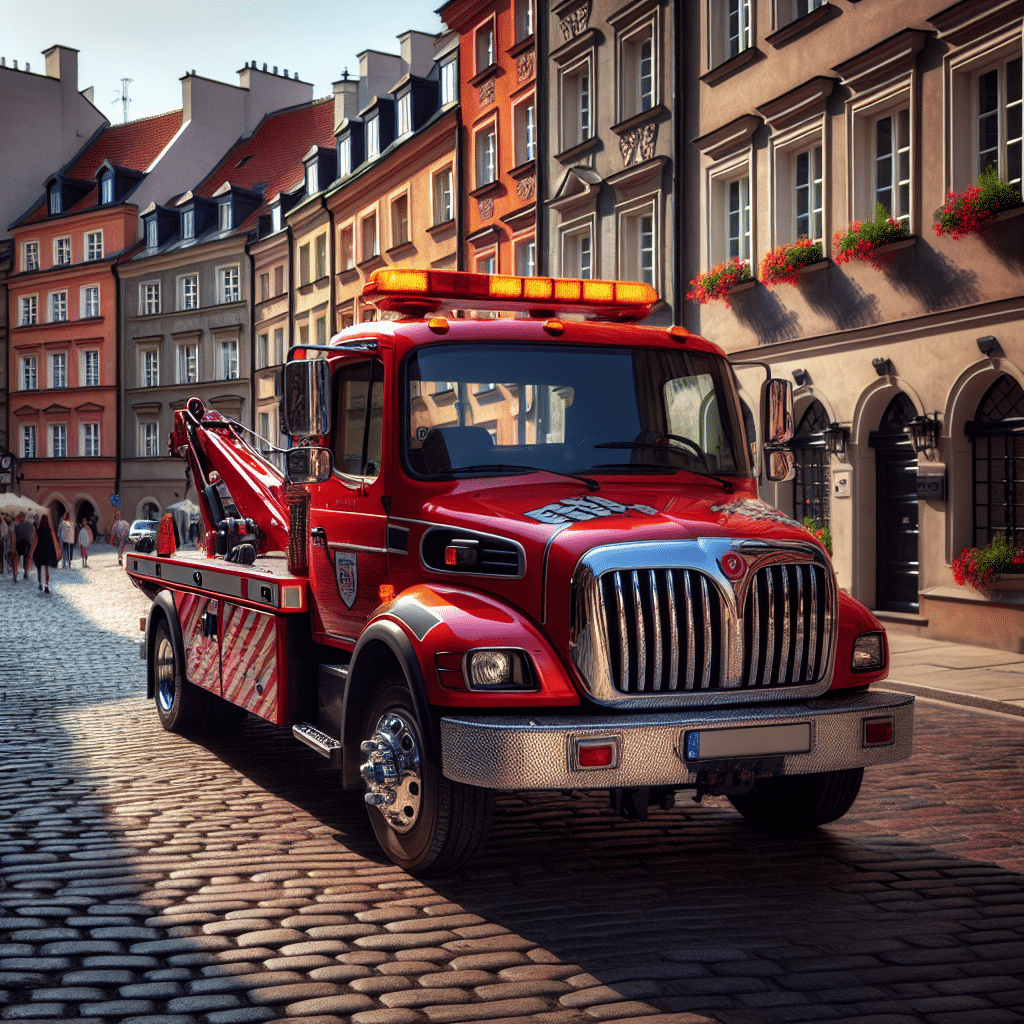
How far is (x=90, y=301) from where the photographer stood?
2327 inches

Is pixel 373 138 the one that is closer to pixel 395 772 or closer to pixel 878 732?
pixel 395 772

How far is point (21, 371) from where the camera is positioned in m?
61.6

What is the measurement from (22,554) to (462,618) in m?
31.8

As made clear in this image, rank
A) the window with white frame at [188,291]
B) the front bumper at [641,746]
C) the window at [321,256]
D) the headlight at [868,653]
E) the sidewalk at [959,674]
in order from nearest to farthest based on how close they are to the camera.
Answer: the front bumper at [641,746] → the headlight at [868,653] → the sidewalk at [959,674] → the window at [321,256] → the window with white frame at [188,291]

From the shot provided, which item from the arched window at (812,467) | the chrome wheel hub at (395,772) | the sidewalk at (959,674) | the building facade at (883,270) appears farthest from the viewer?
the arched window at (812,467)

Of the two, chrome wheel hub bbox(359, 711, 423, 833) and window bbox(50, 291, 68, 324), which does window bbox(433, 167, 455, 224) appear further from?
window bbox(50, 291, 68, 324)

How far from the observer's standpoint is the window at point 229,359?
2062 inches

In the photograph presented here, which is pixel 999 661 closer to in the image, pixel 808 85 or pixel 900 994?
pixel 808 85

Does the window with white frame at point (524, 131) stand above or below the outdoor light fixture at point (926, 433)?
above

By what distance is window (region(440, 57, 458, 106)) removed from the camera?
112 ft

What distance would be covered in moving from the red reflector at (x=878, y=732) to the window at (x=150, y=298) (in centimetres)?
5391

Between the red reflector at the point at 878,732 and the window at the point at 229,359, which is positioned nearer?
the red reflector at the point at 878,732

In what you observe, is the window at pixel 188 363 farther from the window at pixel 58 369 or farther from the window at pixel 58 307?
the window at pixel 58 307

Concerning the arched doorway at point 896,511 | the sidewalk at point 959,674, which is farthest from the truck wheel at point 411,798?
the arched doorway at point 896,511
